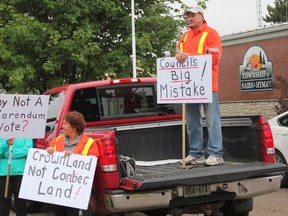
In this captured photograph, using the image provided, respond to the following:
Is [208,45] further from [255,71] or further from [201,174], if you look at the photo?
[255,71]

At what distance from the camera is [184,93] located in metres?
5.98

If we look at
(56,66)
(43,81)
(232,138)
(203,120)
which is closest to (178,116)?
(203,120)

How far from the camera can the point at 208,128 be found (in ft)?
20.2

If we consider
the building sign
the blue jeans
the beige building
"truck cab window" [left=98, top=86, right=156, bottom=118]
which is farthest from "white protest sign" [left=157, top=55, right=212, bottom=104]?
the building sign

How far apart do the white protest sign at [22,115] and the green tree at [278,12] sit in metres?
48.5

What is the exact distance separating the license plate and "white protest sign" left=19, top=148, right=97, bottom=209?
41.4 inches

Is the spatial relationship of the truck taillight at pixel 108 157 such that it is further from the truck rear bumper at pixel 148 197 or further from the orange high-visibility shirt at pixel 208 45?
the orange high-visibility shirt at pixel 208 45

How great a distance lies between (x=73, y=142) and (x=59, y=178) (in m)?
0.41

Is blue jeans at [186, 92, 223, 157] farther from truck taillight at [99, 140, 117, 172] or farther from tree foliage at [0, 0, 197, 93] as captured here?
tree foliage at [0, 0, 197, 93]

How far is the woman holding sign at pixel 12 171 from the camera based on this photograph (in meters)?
5.94

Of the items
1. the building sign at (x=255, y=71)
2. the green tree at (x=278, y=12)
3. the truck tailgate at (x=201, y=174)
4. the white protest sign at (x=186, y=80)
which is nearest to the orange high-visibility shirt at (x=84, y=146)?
the truck tailgate at (x=201, y=174)

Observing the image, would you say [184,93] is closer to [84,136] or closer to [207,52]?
[207,52]

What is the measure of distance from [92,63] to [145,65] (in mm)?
1621

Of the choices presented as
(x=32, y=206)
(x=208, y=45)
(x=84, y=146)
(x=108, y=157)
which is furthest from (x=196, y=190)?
(x=32, y=206)
